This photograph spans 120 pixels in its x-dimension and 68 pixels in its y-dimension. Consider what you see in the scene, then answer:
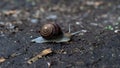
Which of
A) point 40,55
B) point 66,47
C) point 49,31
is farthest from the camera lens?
point 49,31

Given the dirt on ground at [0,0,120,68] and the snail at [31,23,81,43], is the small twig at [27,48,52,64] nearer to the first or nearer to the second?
the dirt on ground at [0,0,120,68]

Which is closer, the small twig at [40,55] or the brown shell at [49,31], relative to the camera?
the small twig at [40,55]

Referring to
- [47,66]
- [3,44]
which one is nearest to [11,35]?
[3,44]

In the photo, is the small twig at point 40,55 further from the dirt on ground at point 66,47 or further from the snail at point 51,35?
the snail at point 51,35

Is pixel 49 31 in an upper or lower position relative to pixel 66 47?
upper

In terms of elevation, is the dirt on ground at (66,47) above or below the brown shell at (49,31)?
below

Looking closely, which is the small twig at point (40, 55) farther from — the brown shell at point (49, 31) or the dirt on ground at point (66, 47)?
the brown shell at point (49, 31)

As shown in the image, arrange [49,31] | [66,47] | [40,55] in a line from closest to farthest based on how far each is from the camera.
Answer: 1. [40,55]
2. [66,47]
3. [49,31]

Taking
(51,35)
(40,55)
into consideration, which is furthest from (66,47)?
(40,55)

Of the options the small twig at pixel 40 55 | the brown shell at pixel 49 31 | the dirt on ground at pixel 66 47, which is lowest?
the dirt on ground at pixel 66 47

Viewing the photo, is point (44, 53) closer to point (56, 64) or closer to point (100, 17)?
point (56, 64)

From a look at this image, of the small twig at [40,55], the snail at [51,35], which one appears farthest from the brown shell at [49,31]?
the small twig at [40,55]

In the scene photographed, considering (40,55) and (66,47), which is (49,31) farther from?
(40,55)

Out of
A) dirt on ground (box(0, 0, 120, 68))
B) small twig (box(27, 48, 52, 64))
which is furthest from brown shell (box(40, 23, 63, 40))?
small twig (box(27, 48, 52, 64))
